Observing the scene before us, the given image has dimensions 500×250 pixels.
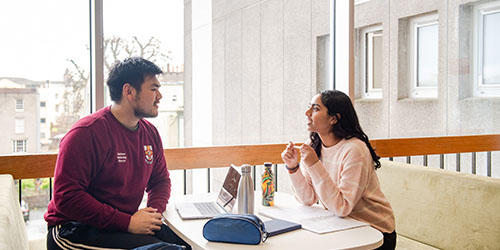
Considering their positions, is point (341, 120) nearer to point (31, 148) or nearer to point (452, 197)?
point (452, 197)

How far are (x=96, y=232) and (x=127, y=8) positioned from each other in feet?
5.24

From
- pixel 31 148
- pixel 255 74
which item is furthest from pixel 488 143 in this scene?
pixel 31 148

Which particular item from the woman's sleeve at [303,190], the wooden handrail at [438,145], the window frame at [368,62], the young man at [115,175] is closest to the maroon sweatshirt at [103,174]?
the young man at [115,175]

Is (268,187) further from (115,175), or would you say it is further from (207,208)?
(115,175)

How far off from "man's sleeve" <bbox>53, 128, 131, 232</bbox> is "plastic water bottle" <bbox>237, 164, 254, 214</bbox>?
48cm

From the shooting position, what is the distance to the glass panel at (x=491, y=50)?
11.6 ft

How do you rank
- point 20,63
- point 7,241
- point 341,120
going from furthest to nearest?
point 20,63
point 341,120
point 7,241

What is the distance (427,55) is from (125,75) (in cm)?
266

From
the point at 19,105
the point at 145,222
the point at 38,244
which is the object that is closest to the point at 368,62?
the point at 145,222

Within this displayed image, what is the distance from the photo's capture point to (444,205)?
8.19 ft

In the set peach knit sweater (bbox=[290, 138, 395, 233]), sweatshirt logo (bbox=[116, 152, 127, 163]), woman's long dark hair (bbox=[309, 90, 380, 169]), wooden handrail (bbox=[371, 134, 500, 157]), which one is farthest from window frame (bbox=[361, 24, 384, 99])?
sweatshirt logo (bbox=[116, 152, 127, 163])

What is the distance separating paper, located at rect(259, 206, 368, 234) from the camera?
1788mm

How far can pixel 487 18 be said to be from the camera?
3.57 m

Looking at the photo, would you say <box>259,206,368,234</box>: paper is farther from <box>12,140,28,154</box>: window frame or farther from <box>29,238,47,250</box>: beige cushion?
<box>12,140,28,154</box>: window frame
